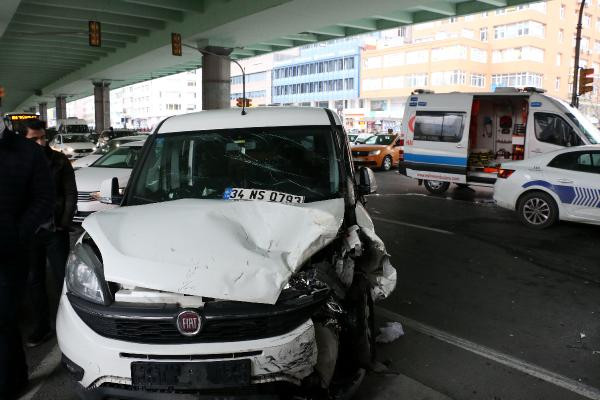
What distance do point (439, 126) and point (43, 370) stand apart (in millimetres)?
11526

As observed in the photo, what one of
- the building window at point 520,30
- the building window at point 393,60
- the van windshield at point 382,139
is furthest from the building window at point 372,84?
the van windshield at point 382,139

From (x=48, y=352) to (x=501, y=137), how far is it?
13531 mm

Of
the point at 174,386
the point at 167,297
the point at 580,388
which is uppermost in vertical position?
the point at 167,297

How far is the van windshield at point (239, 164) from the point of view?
386 centimetres

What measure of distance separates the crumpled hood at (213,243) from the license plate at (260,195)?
0.23 meters

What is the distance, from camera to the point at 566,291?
587 cm

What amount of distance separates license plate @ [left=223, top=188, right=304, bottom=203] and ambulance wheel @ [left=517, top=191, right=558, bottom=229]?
7000 mm

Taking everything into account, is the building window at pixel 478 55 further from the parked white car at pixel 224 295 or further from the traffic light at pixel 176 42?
the parked white car at pixel 224 295

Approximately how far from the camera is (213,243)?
2846 millimetres

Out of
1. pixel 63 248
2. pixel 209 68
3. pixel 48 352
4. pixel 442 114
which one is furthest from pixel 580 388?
pixel 209 68

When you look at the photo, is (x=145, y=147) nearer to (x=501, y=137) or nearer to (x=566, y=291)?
(x=566, y=291)

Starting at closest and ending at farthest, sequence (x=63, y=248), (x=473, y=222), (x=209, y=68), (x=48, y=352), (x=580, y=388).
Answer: (x=580, y=388)
(x=48, y=352)
(x=63, y=248)
(x=473, y=222)
(x=209, y=68)

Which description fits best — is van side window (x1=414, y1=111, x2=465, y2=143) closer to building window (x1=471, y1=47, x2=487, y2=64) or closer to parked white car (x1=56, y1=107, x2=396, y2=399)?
parked white car (x1=56, y1=107, x2=396, y2=399)

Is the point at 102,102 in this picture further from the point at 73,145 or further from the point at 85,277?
the point at 85,277
